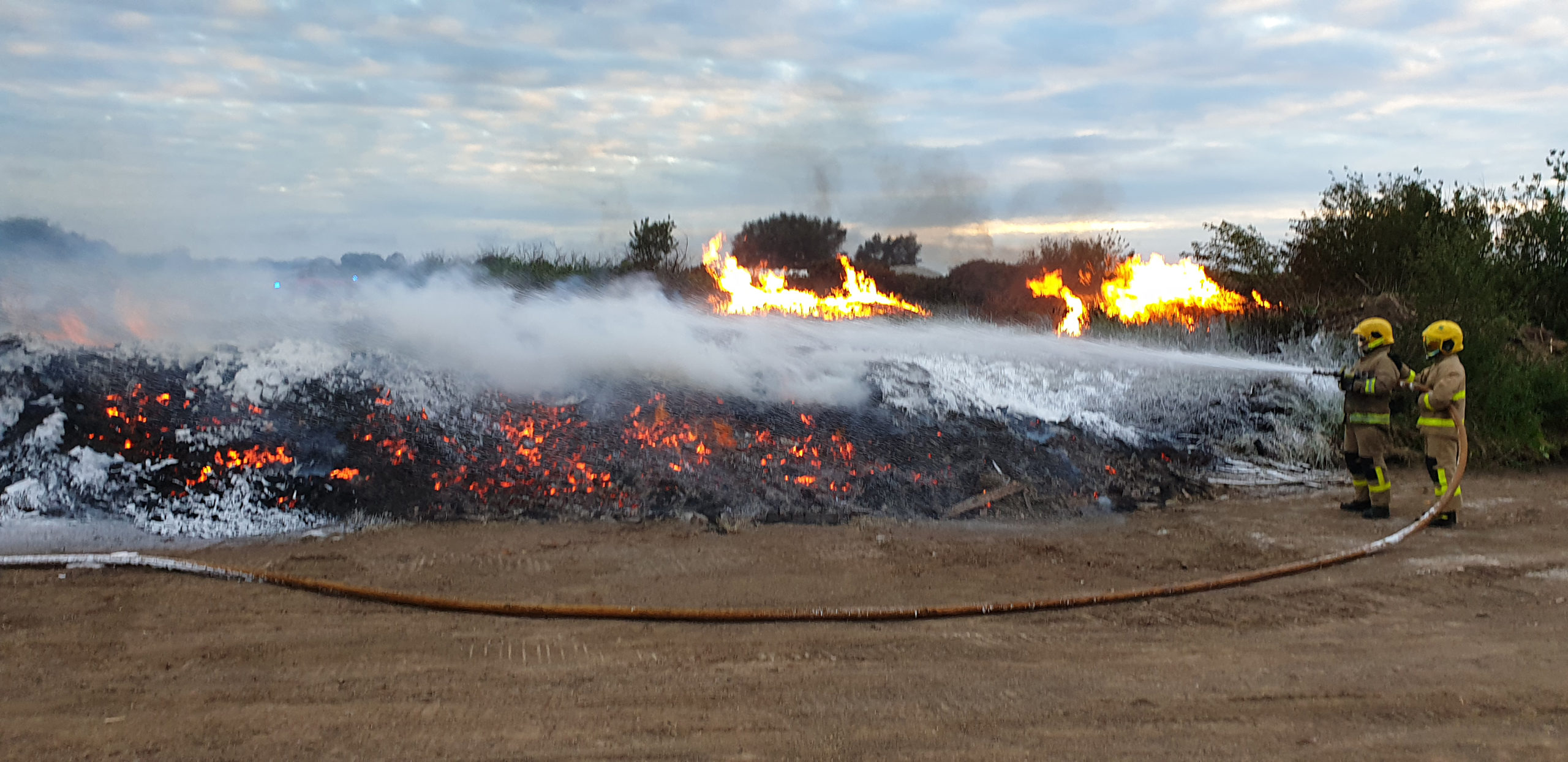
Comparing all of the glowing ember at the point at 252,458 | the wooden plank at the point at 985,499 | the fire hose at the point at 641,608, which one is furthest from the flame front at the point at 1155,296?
the glowing ember at the point at 252,458

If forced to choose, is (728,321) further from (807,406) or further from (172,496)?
(172,496)

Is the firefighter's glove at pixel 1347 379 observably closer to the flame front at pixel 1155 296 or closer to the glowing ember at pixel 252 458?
the flame front at pixel 1155 296

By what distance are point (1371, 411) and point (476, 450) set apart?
7868 millimetres

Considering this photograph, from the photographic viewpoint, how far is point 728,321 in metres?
11.2

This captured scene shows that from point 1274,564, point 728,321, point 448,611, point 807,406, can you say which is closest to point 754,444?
point 807,406

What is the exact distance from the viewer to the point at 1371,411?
28.2 ft

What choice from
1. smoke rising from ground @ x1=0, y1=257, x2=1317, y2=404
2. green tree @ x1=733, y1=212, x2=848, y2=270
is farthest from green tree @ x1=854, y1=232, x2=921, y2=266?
smoke rising from ground @ x1=0, y1=257, x2=1317, y2=404

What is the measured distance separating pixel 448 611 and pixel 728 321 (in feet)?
20.1

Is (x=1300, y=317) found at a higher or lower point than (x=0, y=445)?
higher

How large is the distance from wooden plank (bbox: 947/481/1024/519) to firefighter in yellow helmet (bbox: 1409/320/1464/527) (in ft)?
11.5

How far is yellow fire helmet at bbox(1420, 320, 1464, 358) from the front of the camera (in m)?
8.45

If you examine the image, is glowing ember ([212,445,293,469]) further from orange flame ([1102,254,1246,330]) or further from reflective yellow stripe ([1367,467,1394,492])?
orange flame ([1102,254,1246,330])

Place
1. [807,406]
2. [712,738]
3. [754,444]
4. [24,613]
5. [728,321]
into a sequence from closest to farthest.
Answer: [712,738], [24,613], [754,444], [807,406], [728,321]

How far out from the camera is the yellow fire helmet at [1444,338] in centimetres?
845
